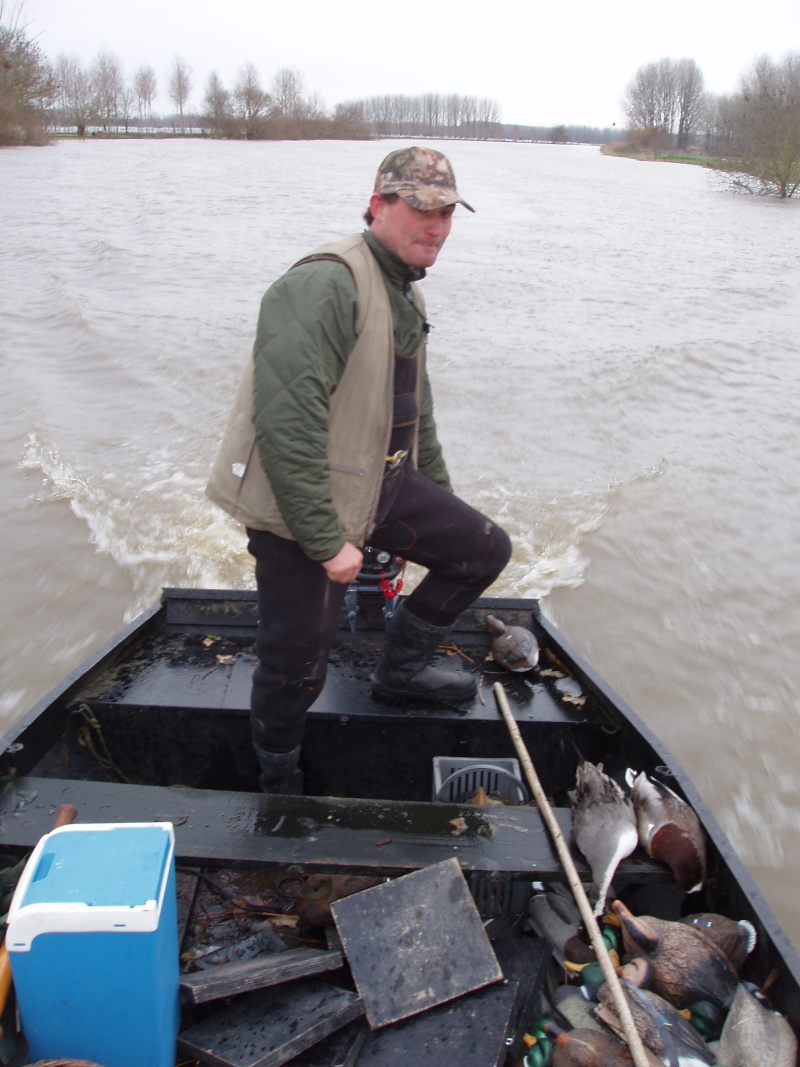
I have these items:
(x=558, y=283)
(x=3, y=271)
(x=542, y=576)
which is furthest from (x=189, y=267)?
(x=542, y=576)

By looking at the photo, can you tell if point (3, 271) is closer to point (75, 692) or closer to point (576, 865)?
point (75, 692)

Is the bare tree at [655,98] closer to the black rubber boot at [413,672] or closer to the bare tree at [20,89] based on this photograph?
the bare tree at [20,89]

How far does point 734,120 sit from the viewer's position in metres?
55.3

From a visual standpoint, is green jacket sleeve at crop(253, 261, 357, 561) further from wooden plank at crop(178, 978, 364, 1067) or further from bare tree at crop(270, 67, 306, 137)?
bare tree at crop(270, 67, 306, 137)

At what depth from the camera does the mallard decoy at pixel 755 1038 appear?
2.03 metres

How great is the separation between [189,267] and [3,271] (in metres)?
3.49

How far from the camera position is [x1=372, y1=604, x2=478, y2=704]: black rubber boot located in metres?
3.22

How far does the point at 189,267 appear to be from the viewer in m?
16.0

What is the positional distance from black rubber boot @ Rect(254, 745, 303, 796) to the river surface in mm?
2507

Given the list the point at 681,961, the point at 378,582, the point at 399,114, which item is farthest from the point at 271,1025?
the point at 399,114

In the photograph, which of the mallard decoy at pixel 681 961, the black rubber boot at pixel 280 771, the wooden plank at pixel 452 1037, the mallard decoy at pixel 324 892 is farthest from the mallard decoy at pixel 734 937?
the black rubber boot at pixel 280 771

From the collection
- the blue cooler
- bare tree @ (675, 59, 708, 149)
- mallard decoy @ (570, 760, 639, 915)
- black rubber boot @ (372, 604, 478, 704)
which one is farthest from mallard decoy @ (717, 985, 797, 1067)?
bare tree @ (675, 59, 708, 149)

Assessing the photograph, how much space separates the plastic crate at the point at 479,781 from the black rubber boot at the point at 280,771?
521 mm

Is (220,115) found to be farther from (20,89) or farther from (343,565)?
(343,565)
